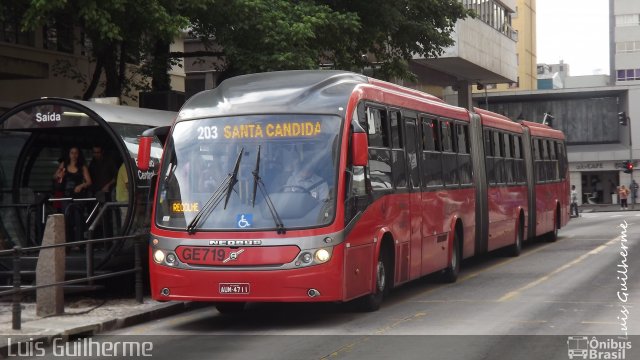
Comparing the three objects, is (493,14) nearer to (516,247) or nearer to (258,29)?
(516,247)

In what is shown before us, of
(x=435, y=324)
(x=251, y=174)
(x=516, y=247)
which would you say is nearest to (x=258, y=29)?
(x=516, y=247)

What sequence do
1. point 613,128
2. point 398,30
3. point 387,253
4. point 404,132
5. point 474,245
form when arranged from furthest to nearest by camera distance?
point 613,128 → point 398,30 → point 474,245 → point 404,132 → point 387,253

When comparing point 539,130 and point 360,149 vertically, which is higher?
point 539,130

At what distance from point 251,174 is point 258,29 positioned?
10417 mm

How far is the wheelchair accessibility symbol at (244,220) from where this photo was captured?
41.0 ft

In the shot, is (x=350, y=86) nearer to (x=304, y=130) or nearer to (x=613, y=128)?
(x=304, y=130)

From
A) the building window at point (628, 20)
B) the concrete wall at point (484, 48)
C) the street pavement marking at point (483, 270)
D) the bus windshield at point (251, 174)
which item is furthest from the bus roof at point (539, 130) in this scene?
the building window at point (628, 20)

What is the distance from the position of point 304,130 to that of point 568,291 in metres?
5.44

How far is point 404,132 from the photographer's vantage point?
51.7 feet

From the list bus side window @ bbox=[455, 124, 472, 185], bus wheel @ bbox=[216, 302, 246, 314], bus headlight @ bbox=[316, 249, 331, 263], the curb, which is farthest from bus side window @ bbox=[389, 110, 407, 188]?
bus side window @ bbox=[455, 124, 472, 185]

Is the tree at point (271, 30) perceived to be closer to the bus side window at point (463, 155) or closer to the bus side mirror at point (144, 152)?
the bus side window at point (463, 155)

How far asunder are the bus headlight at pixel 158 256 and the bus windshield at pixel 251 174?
0.33 metres

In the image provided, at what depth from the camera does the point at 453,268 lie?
18172mm

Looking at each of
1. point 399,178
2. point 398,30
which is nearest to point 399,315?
point 399,178
